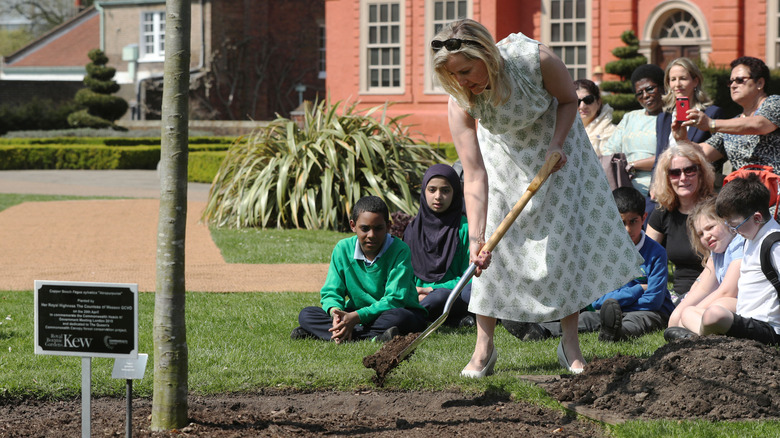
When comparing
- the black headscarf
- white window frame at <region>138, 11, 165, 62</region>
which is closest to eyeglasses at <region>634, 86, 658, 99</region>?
the black headscarf

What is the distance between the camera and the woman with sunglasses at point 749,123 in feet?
17.8

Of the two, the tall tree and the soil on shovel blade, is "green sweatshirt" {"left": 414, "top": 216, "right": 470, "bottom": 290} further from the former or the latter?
the tall tree

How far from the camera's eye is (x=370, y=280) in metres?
5.43

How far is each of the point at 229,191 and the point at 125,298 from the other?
8567 millimetres

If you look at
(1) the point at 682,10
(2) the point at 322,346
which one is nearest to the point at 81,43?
(1) the point at 682,10

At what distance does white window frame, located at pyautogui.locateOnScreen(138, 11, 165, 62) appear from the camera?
35.3 metres

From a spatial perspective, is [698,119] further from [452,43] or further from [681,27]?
[681,27]

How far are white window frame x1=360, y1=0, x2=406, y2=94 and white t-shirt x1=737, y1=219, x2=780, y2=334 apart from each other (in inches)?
713

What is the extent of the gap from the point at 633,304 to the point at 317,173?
5836mm

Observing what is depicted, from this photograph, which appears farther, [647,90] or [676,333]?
[647,90]

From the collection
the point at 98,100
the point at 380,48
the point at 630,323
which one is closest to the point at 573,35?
the point at 380,48

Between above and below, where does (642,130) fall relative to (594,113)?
below

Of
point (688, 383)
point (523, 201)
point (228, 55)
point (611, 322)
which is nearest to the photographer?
point (688, 383)

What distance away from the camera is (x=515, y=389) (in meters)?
3.96
